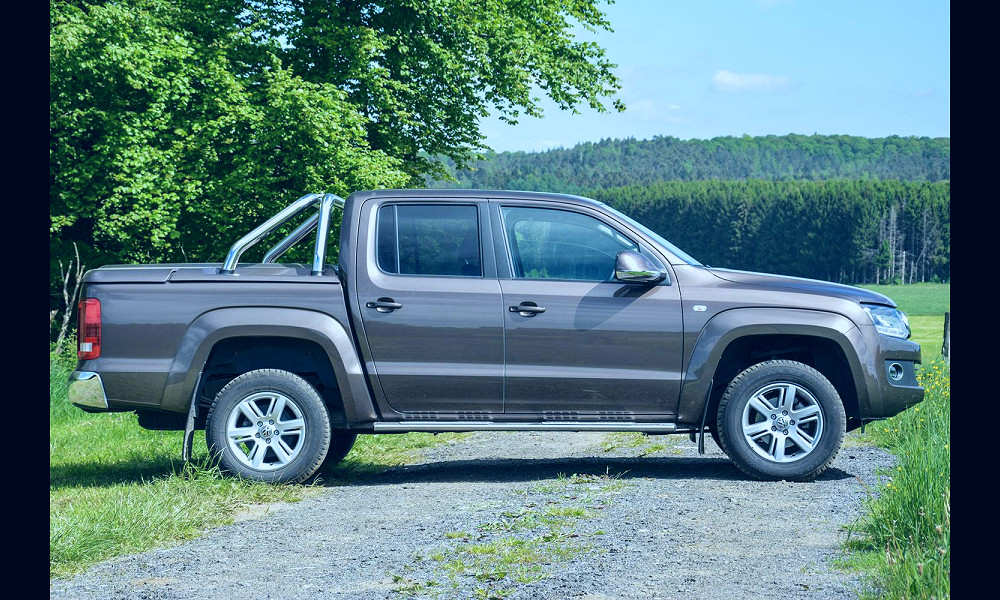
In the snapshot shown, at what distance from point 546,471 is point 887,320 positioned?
268cm

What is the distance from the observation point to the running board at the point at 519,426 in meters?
6.73

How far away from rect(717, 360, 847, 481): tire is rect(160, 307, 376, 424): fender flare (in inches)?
101

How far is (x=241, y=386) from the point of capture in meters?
6.74

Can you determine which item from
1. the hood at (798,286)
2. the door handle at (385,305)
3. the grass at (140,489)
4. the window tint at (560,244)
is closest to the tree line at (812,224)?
the grass at (140,489)

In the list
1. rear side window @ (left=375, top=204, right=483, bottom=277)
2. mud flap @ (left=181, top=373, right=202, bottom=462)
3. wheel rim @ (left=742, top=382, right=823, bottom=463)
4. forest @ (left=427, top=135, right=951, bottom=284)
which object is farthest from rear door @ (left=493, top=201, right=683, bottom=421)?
forest @ (left=427, top=135, right=951, bottom=284)

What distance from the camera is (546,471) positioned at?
7.65 m

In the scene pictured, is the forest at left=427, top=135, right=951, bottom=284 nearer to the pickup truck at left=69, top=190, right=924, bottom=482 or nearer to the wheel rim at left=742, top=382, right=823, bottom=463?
the pickup truck at left=69, top=190, right=924, bottom=482

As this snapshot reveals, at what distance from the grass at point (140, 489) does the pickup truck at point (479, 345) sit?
0.34 m

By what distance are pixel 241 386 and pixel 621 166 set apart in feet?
462

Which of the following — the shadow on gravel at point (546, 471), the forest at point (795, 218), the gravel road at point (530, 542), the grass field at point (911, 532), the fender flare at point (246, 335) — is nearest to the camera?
the grass field at point (911, 532)

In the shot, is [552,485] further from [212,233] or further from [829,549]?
[212,233]

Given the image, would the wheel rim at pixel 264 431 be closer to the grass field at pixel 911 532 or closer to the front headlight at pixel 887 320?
the grass field at pixel 911 532

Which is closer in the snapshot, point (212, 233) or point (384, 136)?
point (212, 233)
